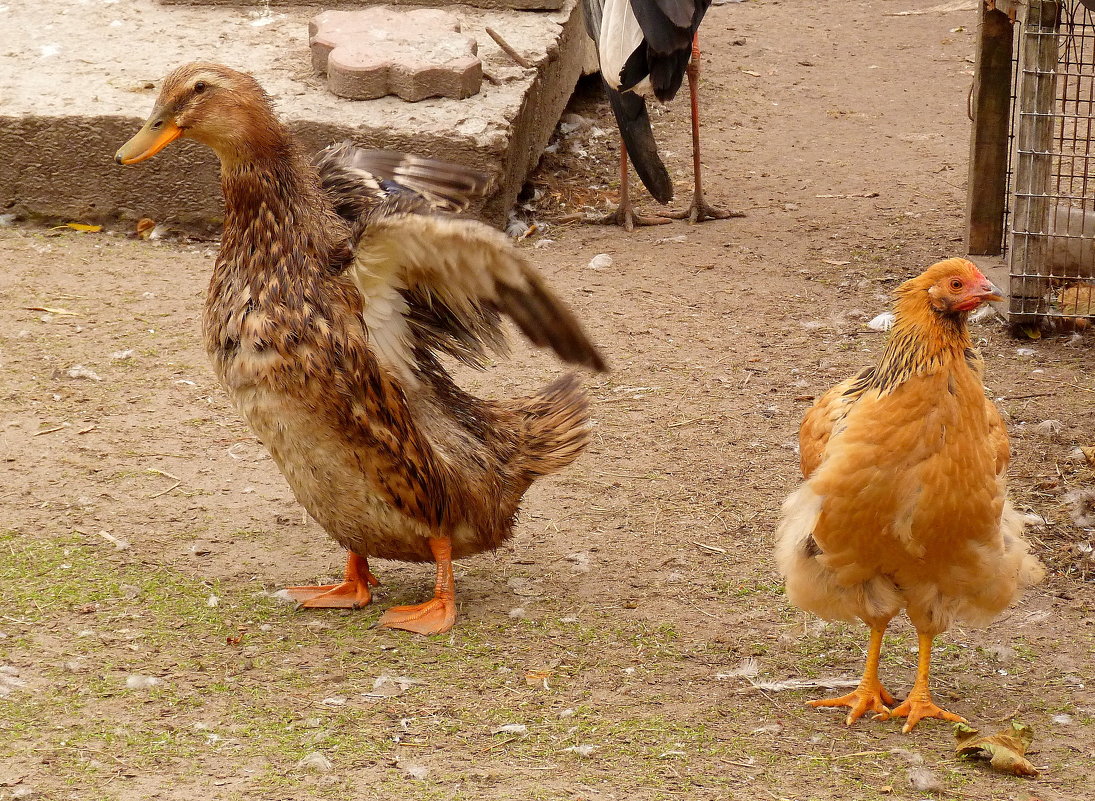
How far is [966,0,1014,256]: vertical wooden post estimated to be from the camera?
21.7 ft

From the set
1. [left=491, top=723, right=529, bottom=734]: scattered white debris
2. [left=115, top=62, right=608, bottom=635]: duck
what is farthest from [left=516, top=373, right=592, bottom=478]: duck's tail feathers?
[left=491, top=723, right=529, bottom=734]: scattered white debris

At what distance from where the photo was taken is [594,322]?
256 inches

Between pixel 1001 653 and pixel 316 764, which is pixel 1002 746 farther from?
pixel 316 764

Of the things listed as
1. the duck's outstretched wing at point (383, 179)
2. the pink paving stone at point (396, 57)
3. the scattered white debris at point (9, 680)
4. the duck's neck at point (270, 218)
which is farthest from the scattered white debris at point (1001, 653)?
the pink paving stone at point (396, 57)

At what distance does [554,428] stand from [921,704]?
157 centimetres

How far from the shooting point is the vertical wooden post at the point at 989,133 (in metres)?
6.63

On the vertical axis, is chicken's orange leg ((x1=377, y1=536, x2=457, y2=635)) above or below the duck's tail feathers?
below

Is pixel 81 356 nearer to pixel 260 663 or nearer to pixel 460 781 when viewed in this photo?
pixel 260 663

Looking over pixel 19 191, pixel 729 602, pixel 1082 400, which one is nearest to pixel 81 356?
pixel 19 191

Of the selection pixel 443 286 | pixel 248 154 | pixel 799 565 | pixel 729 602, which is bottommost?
pixel 729 602

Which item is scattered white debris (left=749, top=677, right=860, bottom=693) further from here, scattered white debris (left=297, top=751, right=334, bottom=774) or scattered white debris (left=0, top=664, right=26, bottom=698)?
scattered white debris (left=0, top=664, right=26, bottom=698)

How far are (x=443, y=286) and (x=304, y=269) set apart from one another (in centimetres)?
44

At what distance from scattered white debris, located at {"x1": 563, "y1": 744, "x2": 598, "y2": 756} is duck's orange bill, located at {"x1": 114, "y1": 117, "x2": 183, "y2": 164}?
219 cm

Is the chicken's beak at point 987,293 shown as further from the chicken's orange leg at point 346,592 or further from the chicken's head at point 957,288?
the chicken's orange leg at point 346,592
